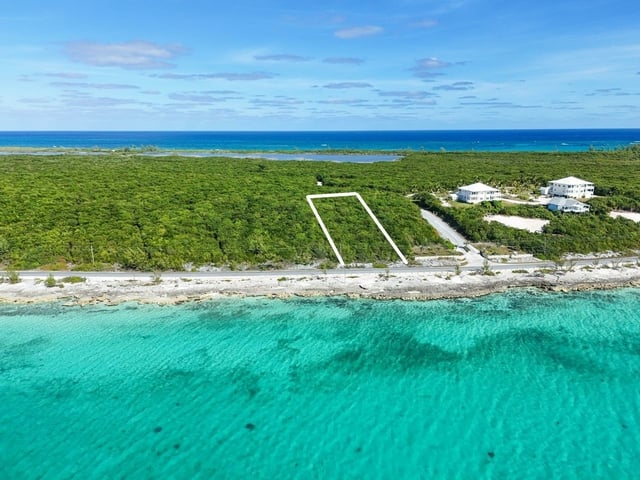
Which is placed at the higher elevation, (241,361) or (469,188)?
(469,188)

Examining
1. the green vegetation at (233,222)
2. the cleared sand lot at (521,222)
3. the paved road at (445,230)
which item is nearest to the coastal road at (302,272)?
the green vegetation at (233,222)

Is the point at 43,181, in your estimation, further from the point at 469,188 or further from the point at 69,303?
the point at 469,188

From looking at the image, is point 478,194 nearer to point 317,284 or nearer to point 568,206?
point 568,206

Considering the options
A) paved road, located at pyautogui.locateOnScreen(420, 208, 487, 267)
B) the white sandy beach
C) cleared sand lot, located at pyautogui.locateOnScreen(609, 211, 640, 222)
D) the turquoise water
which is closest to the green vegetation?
paved road, located at pyautogui.locateOnScreen(420, 208, 487, 267)

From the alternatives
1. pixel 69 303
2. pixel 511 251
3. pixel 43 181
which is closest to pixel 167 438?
pixel 69 303

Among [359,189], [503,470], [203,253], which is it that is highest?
[359,189]

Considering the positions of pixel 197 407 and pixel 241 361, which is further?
pixel 241 361

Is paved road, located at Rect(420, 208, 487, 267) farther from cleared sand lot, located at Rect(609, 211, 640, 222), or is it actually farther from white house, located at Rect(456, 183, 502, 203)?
cleared sand lot, located at Rect(609, 211, 640, 222)
